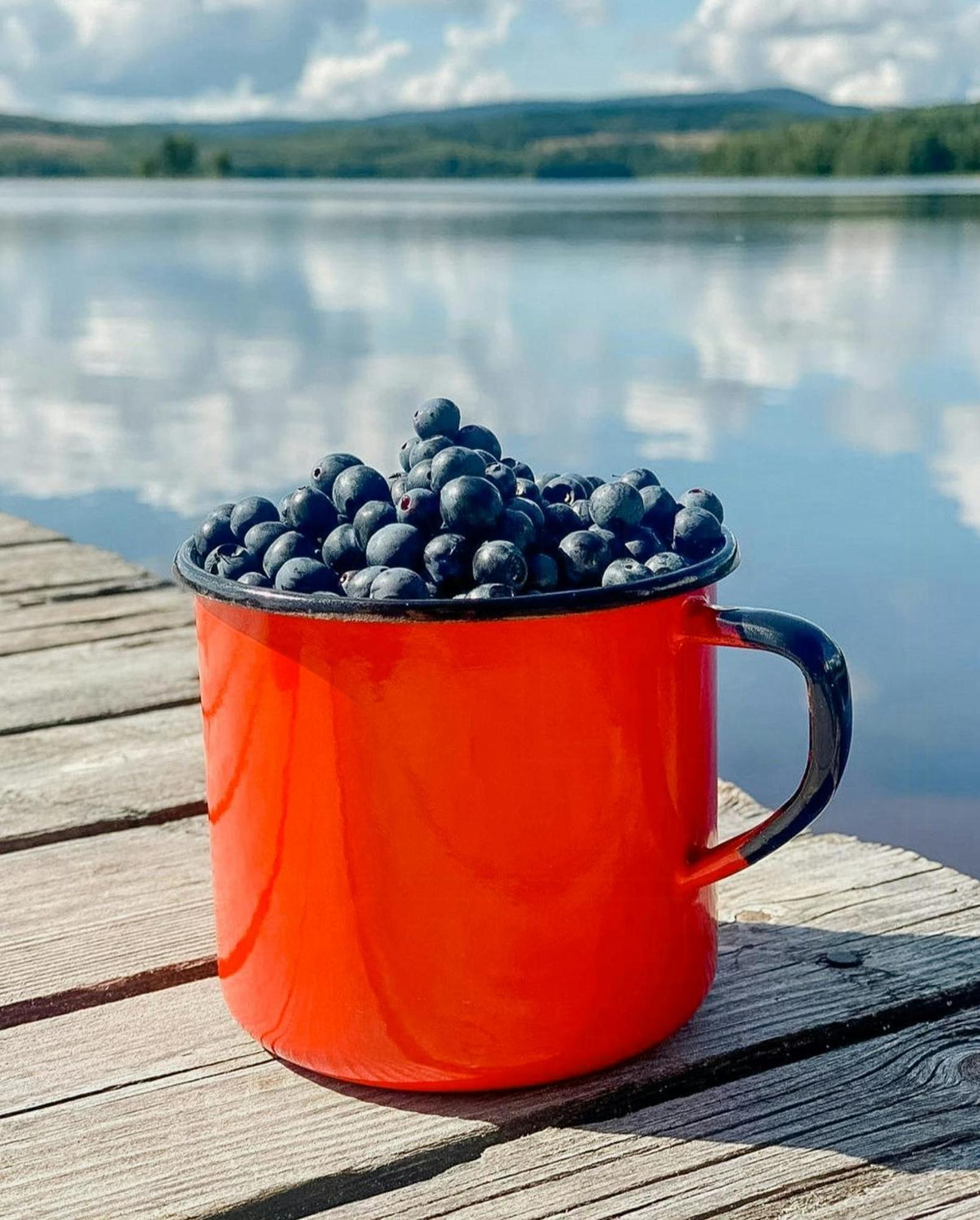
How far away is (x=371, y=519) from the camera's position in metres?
1.12

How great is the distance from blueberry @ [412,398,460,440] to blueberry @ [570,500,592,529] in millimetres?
128

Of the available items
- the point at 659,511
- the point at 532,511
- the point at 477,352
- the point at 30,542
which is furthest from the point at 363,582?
the point at 477,352

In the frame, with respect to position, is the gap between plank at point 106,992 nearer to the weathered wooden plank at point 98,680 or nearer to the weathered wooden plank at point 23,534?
the weathered wooden plank at point 98,680

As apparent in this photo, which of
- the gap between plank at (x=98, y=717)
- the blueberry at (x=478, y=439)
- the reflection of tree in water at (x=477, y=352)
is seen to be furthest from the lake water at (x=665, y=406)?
the gap between plank at (x=98, y=717)

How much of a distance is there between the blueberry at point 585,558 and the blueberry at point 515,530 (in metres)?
0.03

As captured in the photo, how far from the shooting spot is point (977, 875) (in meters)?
2.64

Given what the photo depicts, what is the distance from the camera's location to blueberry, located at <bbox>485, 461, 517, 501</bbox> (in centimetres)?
114

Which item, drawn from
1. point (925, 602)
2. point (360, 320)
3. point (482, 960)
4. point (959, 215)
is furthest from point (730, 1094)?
point (959, 215)

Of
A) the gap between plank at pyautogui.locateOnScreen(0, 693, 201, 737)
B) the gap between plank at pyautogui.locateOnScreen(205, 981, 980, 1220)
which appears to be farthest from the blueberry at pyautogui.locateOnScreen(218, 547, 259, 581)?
the gap between plank at pyautogui.locateOnScreen(0, 693, 201, 737)

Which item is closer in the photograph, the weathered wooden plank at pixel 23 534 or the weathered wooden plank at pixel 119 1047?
the weathered wooden plank at pixel 119 1047

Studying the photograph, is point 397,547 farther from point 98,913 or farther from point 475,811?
point 98,913

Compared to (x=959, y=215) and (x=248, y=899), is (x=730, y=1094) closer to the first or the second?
(x=248, y=899)

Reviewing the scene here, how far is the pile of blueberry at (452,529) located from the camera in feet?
3.50

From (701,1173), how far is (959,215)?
2394cm
